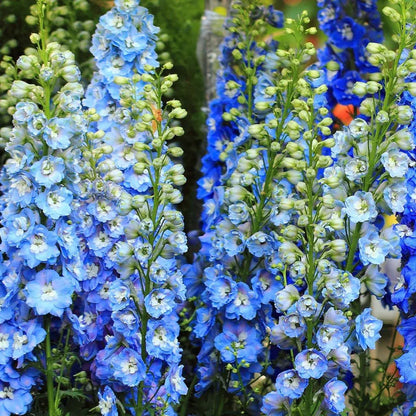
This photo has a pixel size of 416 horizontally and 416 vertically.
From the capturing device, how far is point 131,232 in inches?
70.5

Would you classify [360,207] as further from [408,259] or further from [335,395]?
[335,395]

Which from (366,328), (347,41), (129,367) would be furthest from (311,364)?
(347,41)

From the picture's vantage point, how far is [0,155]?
298 centimetres

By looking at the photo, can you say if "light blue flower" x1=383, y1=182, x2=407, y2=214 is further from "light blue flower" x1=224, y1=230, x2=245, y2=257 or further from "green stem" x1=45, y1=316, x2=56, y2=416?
"green stem" x1=45, y1=316, x2=56, y2=416

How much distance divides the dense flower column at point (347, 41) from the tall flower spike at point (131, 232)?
652mm

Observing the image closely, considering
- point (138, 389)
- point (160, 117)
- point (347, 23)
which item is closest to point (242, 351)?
point (138, 389)

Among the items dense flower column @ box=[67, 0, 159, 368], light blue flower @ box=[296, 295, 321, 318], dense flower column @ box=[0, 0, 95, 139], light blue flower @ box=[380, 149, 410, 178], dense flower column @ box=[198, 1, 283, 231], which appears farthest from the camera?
dense flower column @ box=[0, 0, 95, 139]

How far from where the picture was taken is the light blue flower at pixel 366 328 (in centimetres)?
184

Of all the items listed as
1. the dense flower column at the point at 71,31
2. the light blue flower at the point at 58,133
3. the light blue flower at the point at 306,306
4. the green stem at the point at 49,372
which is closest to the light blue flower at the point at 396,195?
the light blue flower at the point at 306,306

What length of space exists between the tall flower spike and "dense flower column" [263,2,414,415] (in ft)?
0.84

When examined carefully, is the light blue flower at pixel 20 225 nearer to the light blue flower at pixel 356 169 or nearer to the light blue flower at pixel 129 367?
the light blue flower at pixel 129 367

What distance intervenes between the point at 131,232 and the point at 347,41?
1.14 meters

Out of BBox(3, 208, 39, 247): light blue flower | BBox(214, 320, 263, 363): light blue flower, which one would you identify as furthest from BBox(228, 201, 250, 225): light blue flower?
BBox(3, 208, 39, 247): light blue flower

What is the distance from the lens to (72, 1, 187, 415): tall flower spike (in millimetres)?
1792
